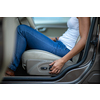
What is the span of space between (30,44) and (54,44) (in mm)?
238

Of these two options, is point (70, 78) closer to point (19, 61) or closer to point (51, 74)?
point (51, 74)

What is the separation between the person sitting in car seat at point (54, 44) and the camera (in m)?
1.30

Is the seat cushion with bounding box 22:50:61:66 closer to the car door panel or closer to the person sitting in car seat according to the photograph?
the person sitting in car seat

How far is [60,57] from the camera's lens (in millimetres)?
1401

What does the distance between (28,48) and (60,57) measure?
13.6 inches

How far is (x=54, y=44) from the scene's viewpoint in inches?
57.0

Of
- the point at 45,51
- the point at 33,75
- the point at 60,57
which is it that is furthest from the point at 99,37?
the point at 33,75

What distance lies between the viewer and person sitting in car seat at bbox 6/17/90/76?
4.27 feet

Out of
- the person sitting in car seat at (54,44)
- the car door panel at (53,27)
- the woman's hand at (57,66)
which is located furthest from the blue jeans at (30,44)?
the car door panel at (53,27)

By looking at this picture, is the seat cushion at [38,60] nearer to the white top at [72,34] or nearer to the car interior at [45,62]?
the car interior at [45,62]

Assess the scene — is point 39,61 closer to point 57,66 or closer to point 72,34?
point 57,66

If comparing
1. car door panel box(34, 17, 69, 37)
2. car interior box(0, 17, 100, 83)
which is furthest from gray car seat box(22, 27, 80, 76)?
car door panel box(34, 17, 69, 37)

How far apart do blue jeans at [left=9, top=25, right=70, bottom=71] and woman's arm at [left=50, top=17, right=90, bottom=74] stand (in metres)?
0.09

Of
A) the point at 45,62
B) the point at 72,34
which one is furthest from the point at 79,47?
the point at 45,62
